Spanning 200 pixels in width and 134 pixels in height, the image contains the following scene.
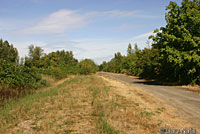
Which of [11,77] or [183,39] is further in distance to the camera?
[183,39]

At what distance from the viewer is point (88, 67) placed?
52.4 metres

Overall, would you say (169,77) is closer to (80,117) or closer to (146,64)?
(146,64)

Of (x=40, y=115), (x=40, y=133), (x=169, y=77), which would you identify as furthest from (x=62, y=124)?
(x=169, y=77)

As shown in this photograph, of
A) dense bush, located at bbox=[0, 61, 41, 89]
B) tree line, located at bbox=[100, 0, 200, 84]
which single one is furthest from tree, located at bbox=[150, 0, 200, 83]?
dense bush, located at bbox=[0, 61, 41, 89]

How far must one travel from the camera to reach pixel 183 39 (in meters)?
17.5

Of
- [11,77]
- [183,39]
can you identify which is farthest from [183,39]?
[11,77]

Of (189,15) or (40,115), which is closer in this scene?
(40,115)

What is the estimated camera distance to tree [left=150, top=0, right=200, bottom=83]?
16312 mm

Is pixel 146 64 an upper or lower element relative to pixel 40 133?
upper

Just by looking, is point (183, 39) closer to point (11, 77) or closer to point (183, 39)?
point (183, 39)

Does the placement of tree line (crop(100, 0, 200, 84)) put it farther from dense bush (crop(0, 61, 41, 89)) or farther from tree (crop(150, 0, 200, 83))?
dense bush (crop(0, 61, 41, 89))

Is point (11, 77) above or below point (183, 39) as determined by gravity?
below

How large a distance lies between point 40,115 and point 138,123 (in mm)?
4023

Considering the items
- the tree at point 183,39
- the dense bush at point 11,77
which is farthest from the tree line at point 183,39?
the dense bush at point 11,77
